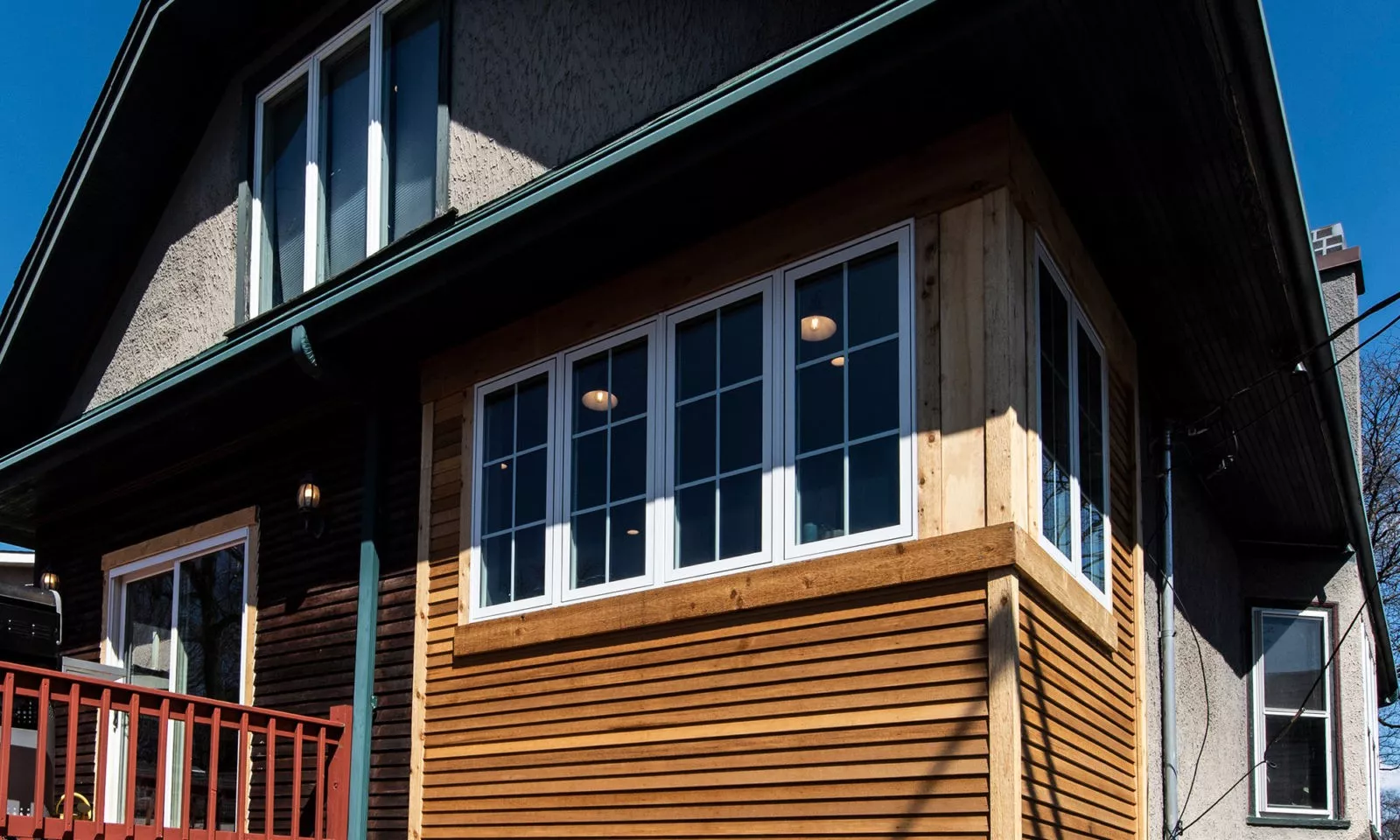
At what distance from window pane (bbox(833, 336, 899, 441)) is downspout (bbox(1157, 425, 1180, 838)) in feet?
10.4

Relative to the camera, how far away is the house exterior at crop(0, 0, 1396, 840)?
5.82 meters

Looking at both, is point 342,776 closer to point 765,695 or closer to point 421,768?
point 421,768

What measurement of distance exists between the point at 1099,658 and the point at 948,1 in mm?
3200

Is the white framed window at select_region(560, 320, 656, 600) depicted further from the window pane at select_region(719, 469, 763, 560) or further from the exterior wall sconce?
the exterior wall sconce

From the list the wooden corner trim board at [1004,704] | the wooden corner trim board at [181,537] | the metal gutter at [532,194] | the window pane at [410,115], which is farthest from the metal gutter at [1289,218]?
the wooden corner trim board at [181,537]

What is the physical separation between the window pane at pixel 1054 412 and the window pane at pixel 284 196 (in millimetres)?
5113

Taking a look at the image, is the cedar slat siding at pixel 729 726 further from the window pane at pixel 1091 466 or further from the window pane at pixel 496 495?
the window pane at pixel 1091 466

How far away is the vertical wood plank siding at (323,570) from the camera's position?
800 centimetres

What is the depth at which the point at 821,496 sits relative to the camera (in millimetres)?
6266

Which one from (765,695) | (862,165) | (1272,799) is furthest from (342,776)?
(1272,799)

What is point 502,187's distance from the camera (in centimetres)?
821

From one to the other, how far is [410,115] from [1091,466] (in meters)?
4.71

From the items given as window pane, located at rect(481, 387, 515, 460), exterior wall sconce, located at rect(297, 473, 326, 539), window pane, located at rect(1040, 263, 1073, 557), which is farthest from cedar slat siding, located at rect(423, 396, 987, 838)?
exterior wall sconce, located at rect(297, 473, 326, 539)

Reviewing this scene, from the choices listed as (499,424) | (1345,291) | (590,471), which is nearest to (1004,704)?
(590,471)
